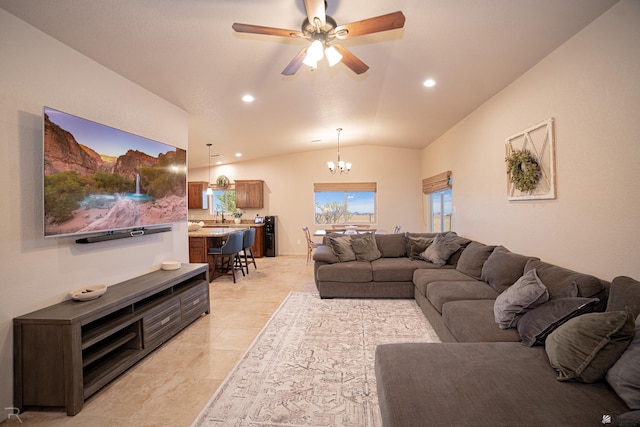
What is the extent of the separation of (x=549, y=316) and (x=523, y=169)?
A: 1.76 metres

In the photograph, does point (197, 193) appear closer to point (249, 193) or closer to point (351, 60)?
point (249, 193)

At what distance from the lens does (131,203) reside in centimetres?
286

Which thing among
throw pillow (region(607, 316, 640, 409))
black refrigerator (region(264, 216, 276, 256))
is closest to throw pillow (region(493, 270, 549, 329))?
throw pillow (region(607, 316, 640, 409))

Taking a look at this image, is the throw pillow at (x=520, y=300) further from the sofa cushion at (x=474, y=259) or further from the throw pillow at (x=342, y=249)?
the throw pillow at (x=342, y=249)

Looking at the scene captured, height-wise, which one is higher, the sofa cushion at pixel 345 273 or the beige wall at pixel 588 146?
the beige wall at pixel 588 146

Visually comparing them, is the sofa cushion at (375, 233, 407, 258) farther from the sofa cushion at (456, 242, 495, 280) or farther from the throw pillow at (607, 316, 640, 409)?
the throw pillow at (607, 316, 640, 409)

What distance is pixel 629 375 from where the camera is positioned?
1250 millimetres

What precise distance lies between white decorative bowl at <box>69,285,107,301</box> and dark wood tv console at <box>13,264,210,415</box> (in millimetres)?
40

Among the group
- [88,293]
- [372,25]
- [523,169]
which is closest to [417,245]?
[523,169]

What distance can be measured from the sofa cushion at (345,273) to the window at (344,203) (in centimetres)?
406

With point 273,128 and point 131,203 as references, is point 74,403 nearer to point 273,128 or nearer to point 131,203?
point 131,203

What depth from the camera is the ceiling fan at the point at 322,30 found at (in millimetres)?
1808

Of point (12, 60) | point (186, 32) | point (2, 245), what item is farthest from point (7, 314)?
point (186, 32)

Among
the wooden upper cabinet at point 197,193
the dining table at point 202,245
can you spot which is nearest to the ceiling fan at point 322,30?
the dining table at point 202,245
